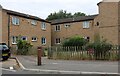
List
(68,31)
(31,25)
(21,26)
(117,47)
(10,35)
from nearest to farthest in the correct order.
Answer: (117,47) → (10,35) → (21,26) → (31,25) → (68,31)

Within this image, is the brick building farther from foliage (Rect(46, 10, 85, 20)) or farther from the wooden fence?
foliage (Rect(46, 10, 85, 20))

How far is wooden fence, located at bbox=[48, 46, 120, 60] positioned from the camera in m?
21.2

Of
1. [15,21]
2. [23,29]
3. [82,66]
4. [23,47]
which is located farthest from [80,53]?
[23,29]

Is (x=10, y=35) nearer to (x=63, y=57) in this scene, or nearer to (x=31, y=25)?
(x=31, y=25)

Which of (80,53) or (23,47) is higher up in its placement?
(23,47)

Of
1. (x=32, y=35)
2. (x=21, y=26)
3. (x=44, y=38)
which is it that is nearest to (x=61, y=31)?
(x=44, y=38)

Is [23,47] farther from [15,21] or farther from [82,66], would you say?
[82,66]

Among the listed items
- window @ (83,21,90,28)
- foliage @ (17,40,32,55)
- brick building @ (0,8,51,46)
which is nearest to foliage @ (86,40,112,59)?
foliage @ (17,40,32,55)

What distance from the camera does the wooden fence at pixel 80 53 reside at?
2123 centimetres

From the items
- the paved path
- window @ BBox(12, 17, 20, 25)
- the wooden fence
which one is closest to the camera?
the paved path

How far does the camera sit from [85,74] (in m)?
12.9

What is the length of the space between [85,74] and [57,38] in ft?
138

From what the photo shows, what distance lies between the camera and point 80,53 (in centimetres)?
2248

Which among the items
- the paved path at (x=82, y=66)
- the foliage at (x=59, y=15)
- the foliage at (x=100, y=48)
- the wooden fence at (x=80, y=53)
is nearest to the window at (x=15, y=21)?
Answer: the wooden fence at (x=80, y=53)
